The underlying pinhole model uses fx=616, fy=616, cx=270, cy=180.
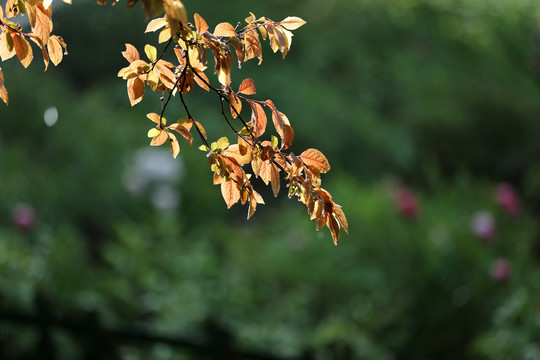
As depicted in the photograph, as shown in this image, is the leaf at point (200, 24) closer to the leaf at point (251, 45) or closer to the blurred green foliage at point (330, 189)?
the leaf at point (251, 45)

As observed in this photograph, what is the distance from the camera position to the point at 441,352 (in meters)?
2.45

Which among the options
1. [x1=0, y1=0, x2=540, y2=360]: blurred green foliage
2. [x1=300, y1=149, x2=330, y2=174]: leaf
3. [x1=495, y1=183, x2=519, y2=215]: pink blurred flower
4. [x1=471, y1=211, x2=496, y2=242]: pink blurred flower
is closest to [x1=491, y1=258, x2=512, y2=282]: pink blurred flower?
[x1=0, y1=0, x2=540, y2=360]: blurred green foliage

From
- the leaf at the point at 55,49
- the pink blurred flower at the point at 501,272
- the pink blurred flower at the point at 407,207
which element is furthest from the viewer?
the pink blurred flower at the point at 407,207

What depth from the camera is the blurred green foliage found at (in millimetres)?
2455

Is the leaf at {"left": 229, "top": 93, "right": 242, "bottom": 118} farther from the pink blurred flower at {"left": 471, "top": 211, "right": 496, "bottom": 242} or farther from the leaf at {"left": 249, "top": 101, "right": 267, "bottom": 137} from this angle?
the pink blurred flower at {"left": 471, "top": 211, "right": 496, "bottom": 242}

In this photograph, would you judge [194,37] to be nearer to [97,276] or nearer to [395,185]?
[97,276]

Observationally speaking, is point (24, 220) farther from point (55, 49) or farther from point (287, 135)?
point (287, 135)

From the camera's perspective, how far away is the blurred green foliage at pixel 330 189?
2.46m

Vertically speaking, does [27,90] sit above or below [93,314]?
above

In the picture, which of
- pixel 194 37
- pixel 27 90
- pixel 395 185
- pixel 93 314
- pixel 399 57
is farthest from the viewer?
pixel 399 57

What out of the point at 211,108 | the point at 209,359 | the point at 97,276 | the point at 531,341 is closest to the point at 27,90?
the point at 211,108

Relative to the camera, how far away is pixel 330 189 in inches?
144

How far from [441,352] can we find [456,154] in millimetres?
3361

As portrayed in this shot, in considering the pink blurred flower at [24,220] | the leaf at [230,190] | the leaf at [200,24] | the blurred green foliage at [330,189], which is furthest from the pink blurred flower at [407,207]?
the leaf at [200,24]
